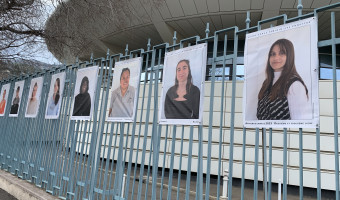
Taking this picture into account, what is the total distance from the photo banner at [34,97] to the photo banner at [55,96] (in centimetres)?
61

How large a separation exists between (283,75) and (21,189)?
5.59m

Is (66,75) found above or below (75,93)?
above

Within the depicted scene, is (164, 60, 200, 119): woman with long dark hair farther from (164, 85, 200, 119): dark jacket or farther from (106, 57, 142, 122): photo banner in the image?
(106, 57, 142, 122): photo banner

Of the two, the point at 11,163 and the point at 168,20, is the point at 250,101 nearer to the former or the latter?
the point at 11,163

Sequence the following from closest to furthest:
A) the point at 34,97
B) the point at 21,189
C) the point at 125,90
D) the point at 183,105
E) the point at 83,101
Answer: the point at 183,105, the point at 125,90, the point at 83,101, the point at 21,189, the point at 34,97

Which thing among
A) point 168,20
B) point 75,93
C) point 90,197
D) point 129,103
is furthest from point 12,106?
point 168,20

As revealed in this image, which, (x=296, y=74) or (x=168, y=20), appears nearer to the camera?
(x=296, y=74)

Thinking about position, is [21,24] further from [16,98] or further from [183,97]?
[183,97]

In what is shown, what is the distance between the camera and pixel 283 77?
2379 millimetres

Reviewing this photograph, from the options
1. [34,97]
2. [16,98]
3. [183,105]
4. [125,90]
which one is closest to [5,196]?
[34,97]

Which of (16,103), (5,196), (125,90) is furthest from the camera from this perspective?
(16,103)

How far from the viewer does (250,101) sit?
2596mm

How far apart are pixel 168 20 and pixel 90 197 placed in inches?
348

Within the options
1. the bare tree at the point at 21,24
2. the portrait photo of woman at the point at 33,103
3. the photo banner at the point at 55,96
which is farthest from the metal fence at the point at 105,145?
the bare tree at the point at 21,24
